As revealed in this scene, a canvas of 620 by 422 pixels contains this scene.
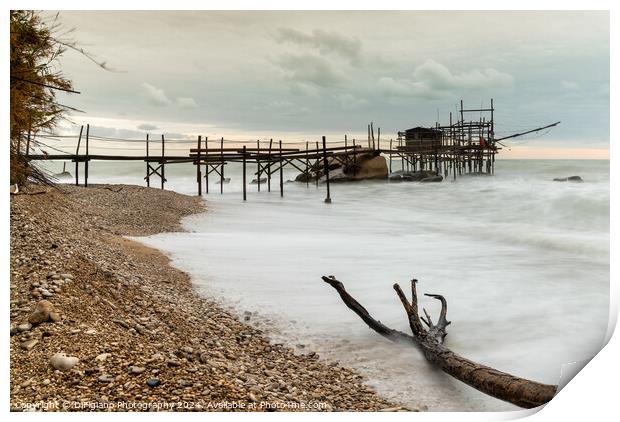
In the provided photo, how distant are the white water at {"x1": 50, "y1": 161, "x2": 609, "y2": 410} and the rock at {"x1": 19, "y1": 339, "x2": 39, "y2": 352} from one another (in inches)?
53.9

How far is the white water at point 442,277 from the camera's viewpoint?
306 cm

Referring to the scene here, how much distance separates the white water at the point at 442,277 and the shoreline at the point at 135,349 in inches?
10.2

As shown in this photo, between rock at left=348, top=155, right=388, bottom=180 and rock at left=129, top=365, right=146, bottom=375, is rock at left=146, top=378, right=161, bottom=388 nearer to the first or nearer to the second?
rock at left=129, top=365, right=146, bottom=375

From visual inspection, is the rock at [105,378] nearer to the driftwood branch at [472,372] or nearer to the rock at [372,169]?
the driftwood branch at [472,372]

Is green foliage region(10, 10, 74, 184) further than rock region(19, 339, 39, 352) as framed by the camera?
Yes

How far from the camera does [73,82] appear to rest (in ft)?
12.0

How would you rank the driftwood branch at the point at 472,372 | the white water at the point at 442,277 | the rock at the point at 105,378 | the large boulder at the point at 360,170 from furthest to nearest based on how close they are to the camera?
the large boulder at the point at 360,170, the white water at the point at 442,277, the driftwood branch at the point at 472,372, the rock at the point at 105,378

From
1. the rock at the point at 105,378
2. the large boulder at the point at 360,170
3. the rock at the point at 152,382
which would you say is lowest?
the rock at the point at 152,382

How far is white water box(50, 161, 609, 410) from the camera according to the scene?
3.06 metres

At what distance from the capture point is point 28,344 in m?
2.52

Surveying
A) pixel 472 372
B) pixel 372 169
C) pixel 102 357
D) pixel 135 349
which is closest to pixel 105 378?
pixel 102 357

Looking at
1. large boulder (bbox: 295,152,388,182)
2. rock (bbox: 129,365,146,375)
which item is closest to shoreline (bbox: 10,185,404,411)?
rock (bbox: 129,365,146,375)

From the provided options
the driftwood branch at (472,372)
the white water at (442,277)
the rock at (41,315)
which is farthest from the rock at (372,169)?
the rock at (41,315)
